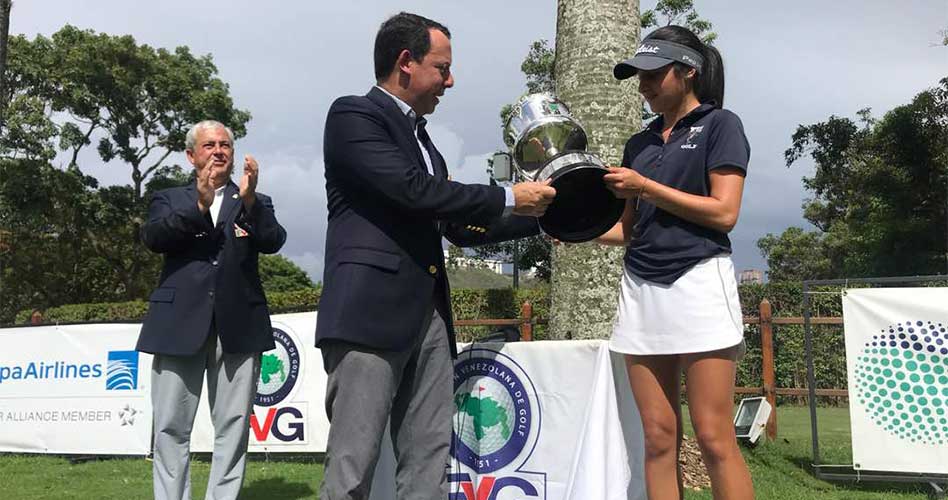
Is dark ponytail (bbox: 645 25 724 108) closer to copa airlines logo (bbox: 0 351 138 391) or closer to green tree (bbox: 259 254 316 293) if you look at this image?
copa airlines logo (bbox: 0 351 138 391)

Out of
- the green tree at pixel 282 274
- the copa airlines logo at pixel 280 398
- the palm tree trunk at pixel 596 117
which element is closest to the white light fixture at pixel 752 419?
the palm tree trunk at pixel 596 117

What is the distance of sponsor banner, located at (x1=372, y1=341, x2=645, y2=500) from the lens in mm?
3406

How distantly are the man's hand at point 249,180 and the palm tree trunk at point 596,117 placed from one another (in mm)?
2765

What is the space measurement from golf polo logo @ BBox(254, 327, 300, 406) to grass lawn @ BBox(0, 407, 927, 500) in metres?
0.61

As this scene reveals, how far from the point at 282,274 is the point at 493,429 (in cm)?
6006

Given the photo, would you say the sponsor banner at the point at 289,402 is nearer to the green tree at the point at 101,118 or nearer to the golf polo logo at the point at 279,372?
the golf polo logo at the point at 279,372

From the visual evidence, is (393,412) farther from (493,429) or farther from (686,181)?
(686,181)

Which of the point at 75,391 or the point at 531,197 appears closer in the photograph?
the point at 531,197

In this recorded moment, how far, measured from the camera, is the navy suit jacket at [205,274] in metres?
3.87

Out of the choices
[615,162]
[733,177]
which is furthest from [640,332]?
[615,162]

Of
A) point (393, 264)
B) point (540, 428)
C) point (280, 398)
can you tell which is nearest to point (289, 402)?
point (280, 398)

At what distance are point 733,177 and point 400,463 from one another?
1.62 m

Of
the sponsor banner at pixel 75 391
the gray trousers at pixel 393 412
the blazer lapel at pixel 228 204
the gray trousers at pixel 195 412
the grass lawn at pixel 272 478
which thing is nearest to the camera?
the gray trousers at pixel 393 412

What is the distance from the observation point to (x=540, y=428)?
3574 mm
